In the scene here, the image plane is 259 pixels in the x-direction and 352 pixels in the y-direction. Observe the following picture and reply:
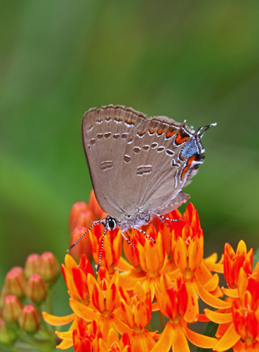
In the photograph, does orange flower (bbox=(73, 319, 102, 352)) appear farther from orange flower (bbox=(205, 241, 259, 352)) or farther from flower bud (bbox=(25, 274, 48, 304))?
flower bud (bbox=(25, 274, 48, 304))

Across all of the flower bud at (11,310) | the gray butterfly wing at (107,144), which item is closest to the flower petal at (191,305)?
the gray butterfly wing at (107,144)

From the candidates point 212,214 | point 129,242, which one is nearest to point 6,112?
point 212,214

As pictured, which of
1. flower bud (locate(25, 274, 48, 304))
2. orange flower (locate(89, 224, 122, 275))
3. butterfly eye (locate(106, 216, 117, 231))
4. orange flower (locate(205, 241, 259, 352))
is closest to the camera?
orange flower (locate(205, 241, 259, 352))

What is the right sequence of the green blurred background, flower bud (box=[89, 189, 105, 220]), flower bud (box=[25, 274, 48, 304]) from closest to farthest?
flower bud (box=[25, 274, 48, 304])
flower bud (box=[89, 189, 105, 220])
the green blurred background

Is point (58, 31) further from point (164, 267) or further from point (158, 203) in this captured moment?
point (164, 267)

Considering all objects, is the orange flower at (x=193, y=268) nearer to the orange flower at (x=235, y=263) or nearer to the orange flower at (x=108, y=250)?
the orange flower at (x=235, y=263)

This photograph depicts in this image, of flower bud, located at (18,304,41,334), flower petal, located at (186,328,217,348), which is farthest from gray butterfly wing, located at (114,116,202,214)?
flower bud, located at (18,304,41,334)
